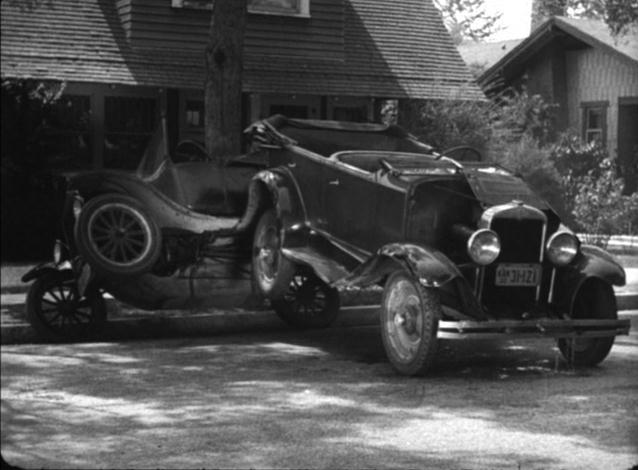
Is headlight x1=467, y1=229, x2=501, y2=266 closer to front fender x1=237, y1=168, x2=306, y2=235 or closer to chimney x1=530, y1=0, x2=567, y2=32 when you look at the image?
front fender x1=237, y1=168, x2=306, y2=235

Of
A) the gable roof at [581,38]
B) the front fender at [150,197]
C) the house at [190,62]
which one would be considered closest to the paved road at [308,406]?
the front fender at [150,197]

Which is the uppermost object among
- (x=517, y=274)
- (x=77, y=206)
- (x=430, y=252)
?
(x=77, y=206)

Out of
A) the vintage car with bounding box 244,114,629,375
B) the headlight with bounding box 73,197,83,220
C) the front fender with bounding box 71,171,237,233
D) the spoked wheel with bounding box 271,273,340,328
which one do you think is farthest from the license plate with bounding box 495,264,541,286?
the headlight with bounding box 73,197,83,220

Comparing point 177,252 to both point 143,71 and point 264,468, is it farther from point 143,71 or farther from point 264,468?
point 143,71

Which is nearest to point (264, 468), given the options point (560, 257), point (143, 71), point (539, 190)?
point (539, 190)

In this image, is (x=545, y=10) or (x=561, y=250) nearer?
(x=545, y=10)

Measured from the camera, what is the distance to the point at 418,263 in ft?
17.6

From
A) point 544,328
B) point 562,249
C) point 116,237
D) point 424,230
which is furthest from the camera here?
point 424,230

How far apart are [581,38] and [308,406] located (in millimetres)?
2067

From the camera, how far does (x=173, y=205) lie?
3.51 meters

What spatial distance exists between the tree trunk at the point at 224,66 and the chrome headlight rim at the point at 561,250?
2938 mm

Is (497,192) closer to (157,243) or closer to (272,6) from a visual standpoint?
(272,6)

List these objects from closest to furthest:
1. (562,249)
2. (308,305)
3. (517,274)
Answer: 1. (308,305)
2. (562,249)
3. (517,274)

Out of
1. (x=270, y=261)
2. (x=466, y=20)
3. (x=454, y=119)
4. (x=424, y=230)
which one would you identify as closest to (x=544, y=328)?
(x=424, y=230)
